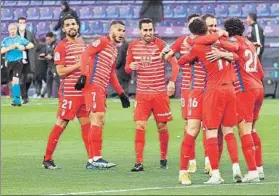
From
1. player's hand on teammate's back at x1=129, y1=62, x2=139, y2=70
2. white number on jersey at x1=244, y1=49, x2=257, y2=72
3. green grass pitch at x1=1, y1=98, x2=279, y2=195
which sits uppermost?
white number on jersey at x1=244, y1=49, x2=257, y2=72

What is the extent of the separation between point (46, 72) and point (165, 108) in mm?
19875

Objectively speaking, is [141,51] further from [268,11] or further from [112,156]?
[268,11]

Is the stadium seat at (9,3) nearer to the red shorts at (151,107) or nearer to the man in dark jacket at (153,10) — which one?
the man in dark jacket at (153,10)

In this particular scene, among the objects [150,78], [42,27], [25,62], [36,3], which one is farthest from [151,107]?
[36,3]

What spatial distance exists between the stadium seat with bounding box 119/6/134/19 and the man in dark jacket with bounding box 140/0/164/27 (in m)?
3.43

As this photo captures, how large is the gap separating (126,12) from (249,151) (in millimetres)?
26878

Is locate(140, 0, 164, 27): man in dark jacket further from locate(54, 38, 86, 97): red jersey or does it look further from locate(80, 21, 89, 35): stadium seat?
locate(54, 38, 86, 97): red jersey

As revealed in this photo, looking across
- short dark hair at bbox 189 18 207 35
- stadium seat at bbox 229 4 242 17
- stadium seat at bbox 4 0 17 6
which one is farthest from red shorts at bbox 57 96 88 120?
stadium seat at bbox 4 0 17 6

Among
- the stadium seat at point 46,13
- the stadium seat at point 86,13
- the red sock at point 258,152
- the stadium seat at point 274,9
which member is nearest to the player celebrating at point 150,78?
the red sock at point 258,152

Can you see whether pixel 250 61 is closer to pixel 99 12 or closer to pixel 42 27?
pixel 99 12

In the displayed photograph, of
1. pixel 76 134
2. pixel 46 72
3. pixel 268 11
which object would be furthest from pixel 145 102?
pixel 268 11

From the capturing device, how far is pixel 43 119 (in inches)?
961

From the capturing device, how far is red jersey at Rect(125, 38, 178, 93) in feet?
48.9

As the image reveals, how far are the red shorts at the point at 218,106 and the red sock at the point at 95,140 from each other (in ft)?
8.07
